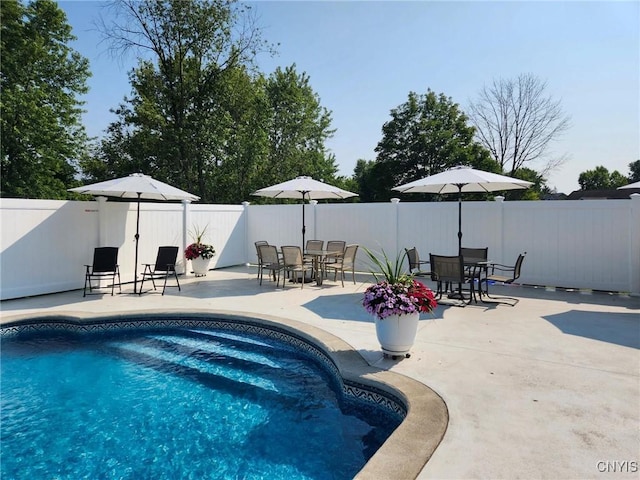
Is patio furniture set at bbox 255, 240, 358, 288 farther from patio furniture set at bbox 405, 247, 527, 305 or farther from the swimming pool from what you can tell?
the swimming pool

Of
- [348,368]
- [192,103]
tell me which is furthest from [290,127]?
[348,368]

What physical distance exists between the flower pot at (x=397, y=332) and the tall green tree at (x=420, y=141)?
2733 centimetres

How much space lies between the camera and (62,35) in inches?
824

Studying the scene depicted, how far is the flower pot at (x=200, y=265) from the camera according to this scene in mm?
10336

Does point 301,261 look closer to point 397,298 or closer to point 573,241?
point 397,298

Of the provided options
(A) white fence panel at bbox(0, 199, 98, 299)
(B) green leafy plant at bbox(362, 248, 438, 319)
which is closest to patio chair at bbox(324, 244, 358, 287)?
(B) green leafy plant at bbox(362, 248, 438, 319)

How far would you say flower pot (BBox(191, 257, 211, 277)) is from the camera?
10.3 meters

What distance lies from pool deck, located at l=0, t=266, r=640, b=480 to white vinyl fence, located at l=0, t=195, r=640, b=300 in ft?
1.54

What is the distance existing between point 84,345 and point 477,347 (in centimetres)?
528

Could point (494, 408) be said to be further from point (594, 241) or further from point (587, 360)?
point (594, 241)

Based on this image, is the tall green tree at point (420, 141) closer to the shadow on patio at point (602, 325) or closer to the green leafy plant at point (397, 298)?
the shadow on patio at point (602, 325)

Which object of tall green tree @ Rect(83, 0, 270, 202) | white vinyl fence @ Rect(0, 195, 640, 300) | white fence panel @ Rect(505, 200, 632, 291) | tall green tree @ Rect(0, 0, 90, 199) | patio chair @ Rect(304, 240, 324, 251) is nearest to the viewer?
white vinyl fence @ Rect(0, 195, 640, 300)

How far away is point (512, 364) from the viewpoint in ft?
13.5

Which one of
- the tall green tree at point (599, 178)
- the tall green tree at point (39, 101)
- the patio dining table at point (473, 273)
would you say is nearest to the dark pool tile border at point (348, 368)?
the patio dining table at point (473, 273)
